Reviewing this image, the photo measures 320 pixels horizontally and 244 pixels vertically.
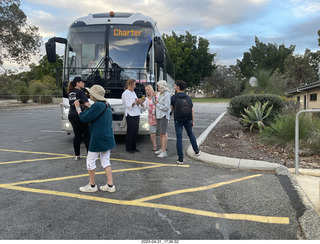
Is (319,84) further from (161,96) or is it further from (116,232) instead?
(116,232)

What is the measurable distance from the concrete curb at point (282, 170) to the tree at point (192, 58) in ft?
167

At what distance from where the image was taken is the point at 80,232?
2910 mm

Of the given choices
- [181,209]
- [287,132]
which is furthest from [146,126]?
[181,209]

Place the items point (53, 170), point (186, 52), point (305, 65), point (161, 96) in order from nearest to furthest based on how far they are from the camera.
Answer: point (53, 170) < point (161, 96) < point (305, 65) < point (186, 52)

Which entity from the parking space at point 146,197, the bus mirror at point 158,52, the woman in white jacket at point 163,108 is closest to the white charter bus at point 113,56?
the bus mirror at point 158,52

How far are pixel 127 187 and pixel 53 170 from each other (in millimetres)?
1838

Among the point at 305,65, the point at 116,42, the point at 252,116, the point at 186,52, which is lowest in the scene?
the point at 252,116

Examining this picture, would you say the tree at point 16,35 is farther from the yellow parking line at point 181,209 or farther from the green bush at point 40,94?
the yellow parking line at point 181,209

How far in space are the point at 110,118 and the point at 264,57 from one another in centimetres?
8576

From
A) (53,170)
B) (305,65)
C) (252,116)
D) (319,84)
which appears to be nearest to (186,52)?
(305,65)

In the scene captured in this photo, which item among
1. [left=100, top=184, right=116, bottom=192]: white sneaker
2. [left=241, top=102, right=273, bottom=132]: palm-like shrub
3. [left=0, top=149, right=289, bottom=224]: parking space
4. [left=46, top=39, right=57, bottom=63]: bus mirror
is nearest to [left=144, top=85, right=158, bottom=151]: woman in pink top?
[left=0, top=149, right=289, bottom=224]: parking space

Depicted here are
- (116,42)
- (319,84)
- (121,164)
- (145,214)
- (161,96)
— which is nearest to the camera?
(145,214)

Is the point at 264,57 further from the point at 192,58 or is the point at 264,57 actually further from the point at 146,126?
the point at 146,126

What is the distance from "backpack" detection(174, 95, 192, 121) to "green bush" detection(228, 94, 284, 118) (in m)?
4.15
